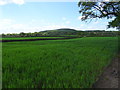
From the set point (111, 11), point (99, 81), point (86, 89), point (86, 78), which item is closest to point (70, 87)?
point (86, 89)

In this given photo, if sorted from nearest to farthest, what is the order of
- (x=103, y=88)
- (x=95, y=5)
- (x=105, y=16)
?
1. (x=103, y=88)
2. (x=95, y=5)
3. (x=105, y=16)

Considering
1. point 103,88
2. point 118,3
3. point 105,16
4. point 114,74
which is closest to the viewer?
point 103,88

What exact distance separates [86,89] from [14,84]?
207 cm

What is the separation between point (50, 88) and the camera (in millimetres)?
2652

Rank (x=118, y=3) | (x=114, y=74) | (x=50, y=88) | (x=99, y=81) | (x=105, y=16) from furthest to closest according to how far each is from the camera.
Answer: (x=105, y=16), (x=118, y=3), (x=114, y=74), (x=99, y=81), (x=50, y=88)

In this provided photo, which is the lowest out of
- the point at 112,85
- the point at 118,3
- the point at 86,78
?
the point at 112,85

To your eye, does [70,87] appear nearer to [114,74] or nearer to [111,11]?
[114,74]

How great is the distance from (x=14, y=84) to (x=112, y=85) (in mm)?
3216

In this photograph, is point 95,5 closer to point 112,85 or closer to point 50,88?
point 112,85

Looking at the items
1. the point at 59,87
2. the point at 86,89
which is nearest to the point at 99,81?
the point at 86,89

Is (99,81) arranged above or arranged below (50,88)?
below

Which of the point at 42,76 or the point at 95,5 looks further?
the point at 95,5

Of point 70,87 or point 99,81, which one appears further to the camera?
point 99,81

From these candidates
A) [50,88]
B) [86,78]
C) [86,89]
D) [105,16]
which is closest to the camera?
[50,88]
